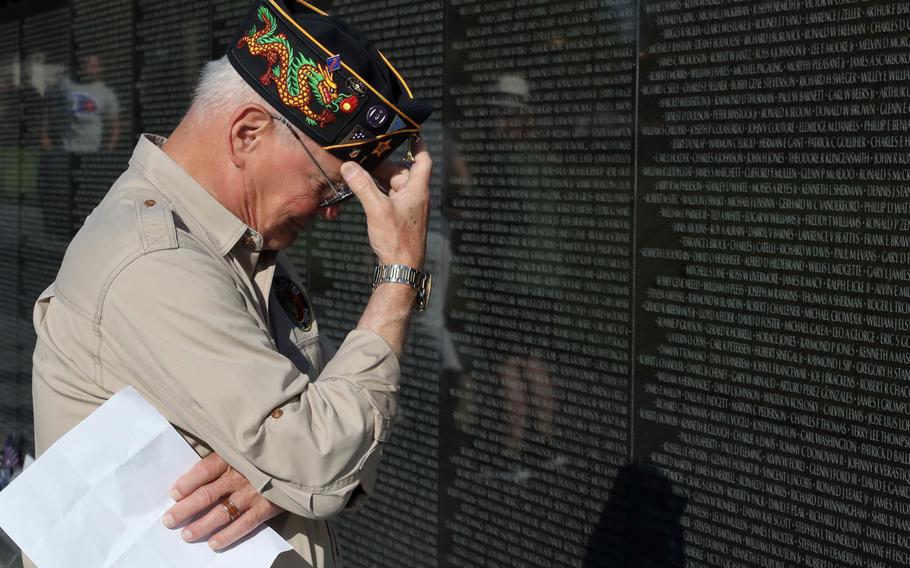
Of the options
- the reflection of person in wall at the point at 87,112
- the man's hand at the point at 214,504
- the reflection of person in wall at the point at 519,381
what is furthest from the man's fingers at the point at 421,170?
the reflection of person in wall at the point at 87,112

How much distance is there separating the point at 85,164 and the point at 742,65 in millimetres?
4776

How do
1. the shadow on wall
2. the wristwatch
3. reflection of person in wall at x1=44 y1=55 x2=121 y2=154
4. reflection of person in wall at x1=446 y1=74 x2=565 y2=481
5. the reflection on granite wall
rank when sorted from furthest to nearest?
reflection of person in wall at x1=44 y1=55 x2=121 y2=154
reflection of person in wall at x1=446 y1=74 x2=565 y2=481
the shadow on wall
the reflection on granite wall
the wristwatch

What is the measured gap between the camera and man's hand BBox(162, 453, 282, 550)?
1.75m

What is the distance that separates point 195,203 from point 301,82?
0.30 metres

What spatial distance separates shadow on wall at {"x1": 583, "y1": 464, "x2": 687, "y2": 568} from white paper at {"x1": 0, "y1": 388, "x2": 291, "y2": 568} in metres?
1.56

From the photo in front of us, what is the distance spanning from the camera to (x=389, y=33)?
414 centimetres

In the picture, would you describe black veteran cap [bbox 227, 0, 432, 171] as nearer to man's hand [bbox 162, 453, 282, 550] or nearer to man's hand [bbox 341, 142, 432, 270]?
man's hand [bbox 341, 142, 432, 270]

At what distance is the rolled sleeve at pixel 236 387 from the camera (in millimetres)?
1642

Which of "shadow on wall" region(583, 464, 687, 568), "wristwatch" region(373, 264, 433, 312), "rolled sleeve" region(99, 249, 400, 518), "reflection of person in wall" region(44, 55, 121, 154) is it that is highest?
"reflection of person in wall" region(44, 55, 121, 154)

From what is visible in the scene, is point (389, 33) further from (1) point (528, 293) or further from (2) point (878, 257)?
(2) point (878, 257)

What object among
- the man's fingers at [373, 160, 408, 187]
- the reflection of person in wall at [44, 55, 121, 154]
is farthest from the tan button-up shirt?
the reflection of person in wall at [44, 55, 121, 154]

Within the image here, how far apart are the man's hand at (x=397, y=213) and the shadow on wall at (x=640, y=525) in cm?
144

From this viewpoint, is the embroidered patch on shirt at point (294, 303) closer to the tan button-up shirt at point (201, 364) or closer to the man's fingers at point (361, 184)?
the tan button-up shirt at point (201, 364)

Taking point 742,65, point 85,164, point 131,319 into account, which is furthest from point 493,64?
point 85,164
